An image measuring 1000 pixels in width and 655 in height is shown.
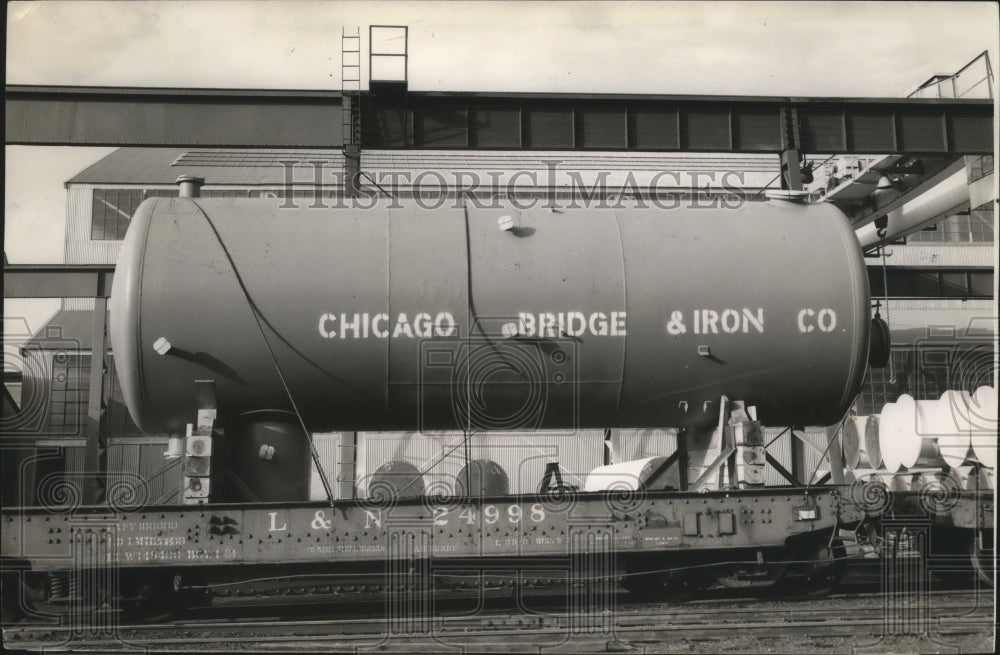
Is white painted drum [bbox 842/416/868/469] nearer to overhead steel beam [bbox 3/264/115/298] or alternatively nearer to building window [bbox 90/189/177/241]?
overhead steel beam [bbox 3/264/115/298]

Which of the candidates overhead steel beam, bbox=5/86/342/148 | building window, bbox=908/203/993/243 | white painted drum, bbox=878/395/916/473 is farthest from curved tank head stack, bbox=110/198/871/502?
building window, bbox=908/203/993/243

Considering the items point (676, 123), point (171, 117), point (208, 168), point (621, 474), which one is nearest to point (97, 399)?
point (171, 117)

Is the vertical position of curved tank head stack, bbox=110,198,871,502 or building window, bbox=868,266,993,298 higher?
building window, bbox=868,266,993,298

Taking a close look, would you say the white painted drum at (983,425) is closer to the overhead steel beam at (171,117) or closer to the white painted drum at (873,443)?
the white painted drum at (873,443)

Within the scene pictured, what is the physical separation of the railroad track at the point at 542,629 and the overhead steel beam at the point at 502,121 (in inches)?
318

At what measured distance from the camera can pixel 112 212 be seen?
28.5m

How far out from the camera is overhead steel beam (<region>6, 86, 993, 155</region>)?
14.6 meters

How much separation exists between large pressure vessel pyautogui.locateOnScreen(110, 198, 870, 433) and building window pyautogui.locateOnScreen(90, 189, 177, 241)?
790 inches

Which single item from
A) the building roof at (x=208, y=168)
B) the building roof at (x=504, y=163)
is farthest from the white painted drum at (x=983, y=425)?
the building roof at (x=208, y=168)

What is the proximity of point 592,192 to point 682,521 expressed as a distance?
11.1 meters

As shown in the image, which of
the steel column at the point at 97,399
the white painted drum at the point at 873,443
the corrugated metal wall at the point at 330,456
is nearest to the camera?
the white painted drum at the point at 873,443

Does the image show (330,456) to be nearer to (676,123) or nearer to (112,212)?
(676,123)

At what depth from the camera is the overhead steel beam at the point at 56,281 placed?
56.0ft

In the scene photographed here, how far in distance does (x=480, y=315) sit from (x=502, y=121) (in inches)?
259
